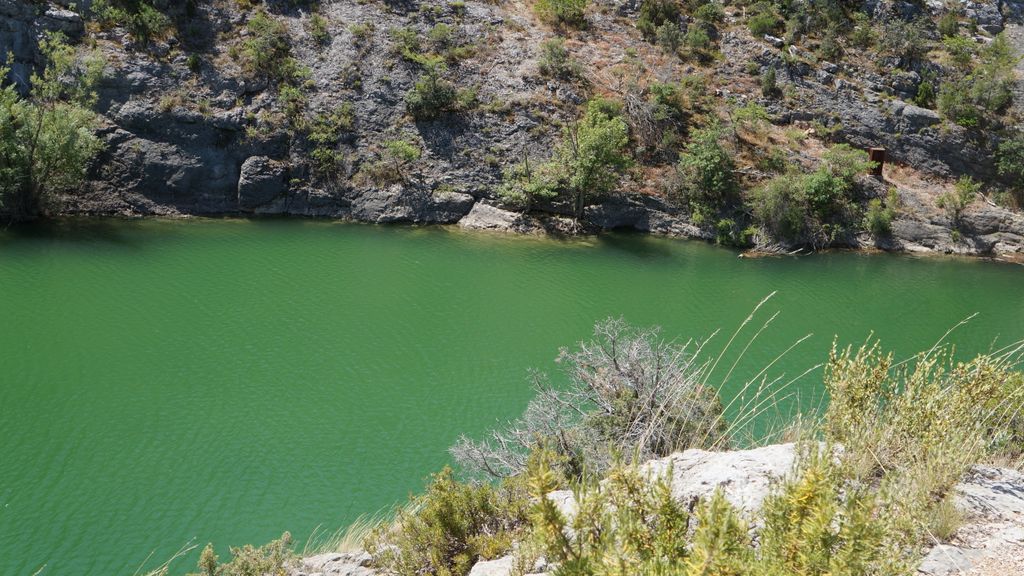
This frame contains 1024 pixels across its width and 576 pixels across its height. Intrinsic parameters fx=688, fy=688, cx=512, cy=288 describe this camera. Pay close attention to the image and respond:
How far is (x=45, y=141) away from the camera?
80.5 ft

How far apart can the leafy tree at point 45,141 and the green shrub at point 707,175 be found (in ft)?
80.6

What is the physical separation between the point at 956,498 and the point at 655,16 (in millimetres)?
38822

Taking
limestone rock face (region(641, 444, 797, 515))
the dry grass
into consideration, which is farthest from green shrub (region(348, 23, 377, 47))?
limestone rock face (region(641, 444, 797, 515))

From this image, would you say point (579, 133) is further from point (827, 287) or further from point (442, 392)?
point (442, 392)

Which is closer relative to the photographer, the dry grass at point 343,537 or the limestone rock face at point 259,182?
the dry grass at point 343,537

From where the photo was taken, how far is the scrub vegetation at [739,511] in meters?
2.84

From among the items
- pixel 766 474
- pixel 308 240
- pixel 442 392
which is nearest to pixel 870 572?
pixel 766 474

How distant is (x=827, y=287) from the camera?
25.1m

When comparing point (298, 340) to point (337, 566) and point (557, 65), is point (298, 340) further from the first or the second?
point (557, 65)

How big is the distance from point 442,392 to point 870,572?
12399 mm

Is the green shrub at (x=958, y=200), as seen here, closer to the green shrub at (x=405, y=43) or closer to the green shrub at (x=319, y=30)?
the green shrub at (x=405, y=43)

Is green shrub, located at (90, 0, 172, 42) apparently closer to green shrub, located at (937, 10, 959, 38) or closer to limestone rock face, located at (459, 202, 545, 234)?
limestone rock face, located at (459, 202, 545, 234)

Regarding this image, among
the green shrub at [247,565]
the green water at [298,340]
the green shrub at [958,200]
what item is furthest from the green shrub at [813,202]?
the green shrub at [247,565]

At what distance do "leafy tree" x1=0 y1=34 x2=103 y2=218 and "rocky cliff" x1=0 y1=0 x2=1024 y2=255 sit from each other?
6.14ft
